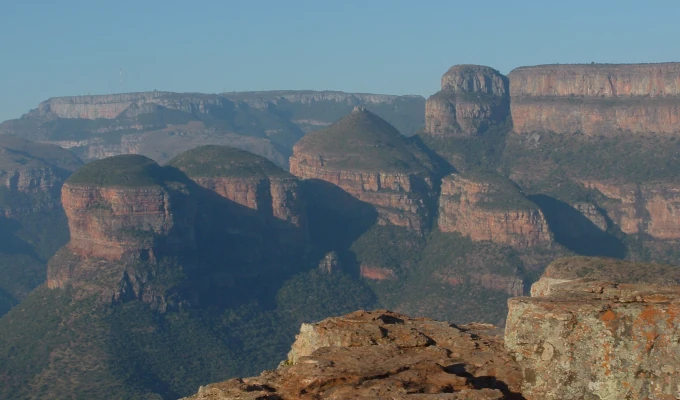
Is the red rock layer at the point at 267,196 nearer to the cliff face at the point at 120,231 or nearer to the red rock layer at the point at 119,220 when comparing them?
the cliff face at the point at 120,231

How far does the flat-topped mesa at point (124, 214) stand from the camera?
123375 mm

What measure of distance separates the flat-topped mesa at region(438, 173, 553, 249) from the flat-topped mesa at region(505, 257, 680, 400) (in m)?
120

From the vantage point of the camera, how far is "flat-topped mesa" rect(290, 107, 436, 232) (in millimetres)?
157750

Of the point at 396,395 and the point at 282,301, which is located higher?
the point at 396,395

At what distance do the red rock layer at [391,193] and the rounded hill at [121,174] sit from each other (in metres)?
28.0

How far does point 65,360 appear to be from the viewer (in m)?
A: 102

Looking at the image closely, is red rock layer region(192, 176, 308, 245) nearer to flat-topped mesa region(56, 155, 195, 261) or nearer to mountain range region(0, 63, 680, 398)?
mountain range region(0, 63, 680, 398)

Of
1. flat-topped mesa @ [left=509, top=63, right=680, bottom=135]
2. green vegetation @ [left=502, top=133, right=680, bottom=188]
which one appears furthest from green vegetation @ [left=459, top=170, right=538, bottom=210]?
flat-topped mesa @ [left=509, top=63, right=680, bottom=135]

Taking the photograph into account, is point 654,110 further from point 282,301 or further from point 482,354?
point 482,354

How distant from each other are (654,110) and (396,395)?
16354 cm

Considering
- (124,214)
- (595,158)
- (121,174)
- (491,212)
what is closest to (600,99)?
(595,158)

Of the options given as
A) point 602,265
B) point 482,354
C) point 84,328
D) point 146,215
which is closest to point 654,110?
point 146,215

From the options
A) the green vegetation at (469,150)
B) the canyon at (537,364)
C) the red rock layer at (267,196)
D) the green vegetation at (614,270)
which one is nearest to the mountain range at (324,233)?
the red rock layer at (267,196)

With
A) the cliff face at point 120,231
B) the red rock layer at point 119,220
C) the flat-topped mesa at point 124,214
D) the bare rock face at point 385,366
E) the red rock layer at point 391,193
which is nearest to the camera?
the bare rock face at point 385,366
